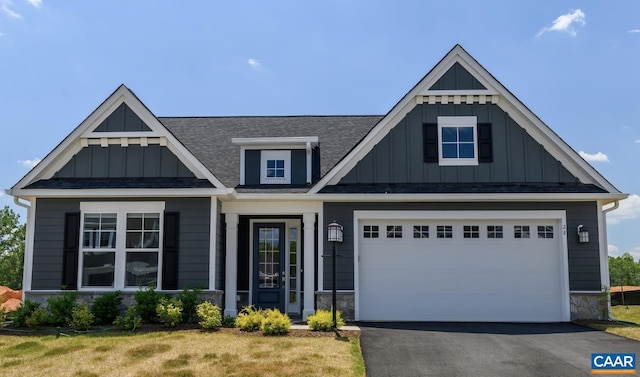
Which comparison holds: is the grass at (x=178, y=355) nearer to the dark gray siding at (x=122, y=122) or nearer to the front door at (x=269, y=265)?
the front door at (x=269, y=265)

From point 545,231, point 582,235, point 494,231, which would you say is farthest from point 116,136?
point 582,235

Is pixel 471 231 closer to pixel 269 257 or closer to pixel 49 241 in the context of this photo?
pixel 269 257

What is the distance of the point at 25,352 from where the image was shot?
9281 millimetres

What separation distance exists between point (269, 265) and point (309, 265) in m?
1.58

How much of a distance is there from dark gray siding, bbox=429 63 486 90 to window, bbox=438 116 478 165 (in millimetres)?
750

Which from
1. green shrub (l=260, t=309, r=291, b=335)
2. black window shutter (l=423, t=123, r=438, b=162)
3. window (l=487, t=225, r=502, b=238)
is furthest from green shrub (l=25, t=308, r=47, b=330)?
window (l=487, t=225, r=502, b=238)

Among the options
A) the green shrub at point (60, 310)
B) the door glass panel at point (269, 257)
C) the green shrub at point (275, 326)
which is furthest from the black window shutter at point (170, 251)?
the green shrub at point (275, 326)

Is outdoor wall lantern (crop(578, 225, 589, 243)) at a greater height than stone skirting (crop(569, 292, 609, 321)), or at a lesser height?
greater

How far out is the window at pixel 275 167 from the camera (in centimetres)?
1465

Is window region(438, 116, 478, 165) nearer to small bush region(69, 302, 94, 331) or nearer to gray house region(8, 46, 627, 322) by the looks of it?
gray house region(8, 46, 627, 322)

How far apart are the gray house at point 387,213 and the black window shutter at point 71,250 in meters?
0.03

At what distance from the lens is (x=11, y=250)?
31531 millimetres

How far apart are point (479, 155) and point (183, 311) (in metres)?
7.63

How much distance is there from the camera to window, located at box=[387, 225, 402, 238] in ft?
44.0
